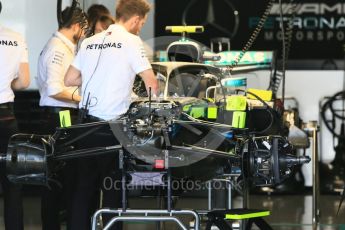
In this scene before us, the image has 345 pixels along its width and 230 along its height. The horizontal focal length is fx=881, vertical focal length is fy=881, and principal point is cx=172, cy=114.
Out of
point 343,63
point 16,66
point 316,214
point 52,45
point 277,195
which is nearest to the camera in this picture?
point 16,66

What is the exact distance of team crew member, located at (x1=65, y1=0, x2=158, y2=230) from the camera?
5.32 metres

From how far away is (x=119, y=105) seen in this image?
17.6ft

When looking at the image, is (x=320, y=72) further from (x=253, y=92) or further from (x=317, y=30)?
(x=253, y=92)

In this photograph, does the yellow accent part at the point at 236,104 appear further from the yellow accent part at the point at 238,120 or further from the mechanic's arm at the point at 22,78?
the mechanic's arm at the point at 22,78

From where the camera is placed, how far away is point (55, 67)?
246 inches

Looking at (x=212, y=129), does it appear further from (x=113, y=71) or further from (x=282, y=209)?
(x=282, y=209)

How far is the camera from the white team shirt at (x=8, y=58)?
5844 mm

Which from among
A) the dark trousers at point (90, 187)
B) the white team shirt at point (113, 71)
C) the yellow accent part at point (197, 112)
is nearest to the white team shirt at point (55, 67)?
the white team shirt at point (113, 71)

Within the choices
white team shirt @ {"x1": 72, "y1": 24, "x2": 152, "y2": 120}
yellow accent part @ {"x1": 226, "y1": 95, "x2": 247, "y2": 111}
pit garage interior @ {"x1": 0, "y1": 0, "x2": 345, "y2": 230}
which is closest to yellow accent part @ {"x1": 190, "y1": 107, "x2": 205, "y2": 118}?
pit garage interior @ {"x1": 0, "y1": 0, "x2": 345, "y2": 230}

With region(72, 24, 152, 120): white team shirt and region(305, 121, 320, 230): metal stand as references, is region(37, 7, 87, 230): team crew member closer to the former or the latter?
region(72, 24, 152, 120): white team shirt

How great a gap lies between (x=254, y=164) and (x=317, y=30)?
5.71 metres

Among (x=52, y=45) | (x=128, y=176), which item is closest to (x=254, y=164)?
(x=128, y=176)

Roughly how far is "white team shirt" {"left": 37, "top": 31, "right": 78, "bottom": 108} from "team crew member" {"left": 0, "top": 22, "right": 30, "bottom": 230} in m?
0.31

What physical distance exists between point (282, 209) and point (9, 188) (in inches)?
137
